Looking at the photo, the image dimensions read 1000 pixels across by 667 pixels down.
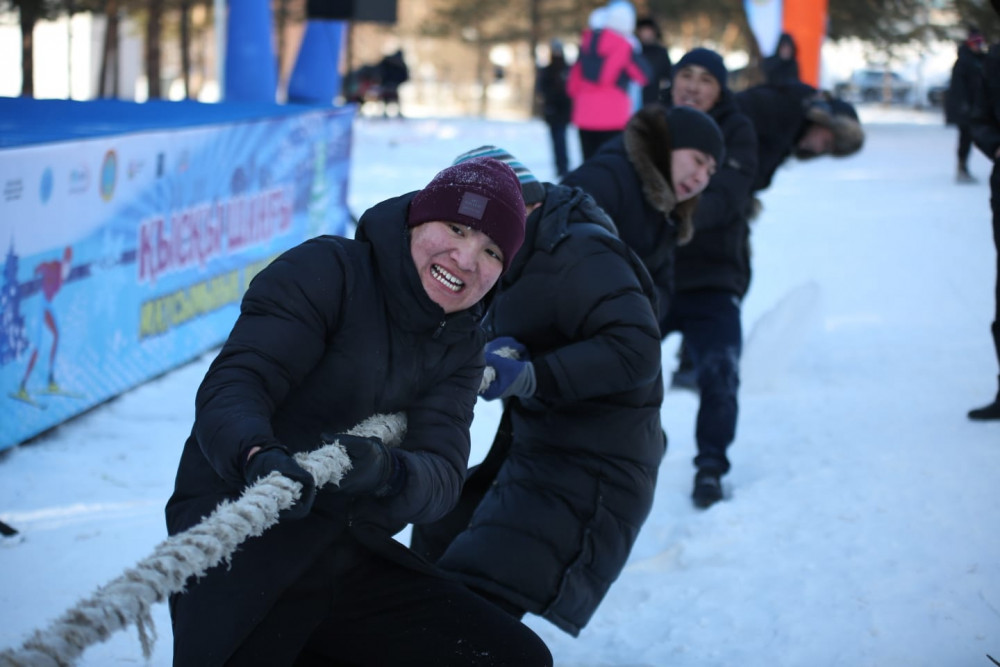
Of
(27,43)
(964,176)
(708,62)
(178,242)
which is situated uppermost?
(27,43)

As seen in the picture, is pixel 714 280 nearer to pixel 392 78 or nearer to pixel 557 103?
Result: pixel 557 103

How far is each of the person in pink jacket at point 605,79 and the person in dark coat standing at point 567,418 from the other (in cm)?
897

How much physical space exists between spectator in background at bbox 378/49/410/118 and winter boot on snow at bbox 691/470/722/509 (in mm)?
21582

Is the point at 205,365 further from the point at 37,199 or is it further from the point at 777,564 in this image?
the point at 777,564

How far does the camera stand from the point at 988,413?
548 cm

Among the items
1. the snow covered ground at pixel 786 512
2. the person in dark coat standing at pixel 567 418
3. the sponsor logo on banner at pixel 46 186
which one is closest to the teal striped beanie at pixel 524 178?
the person in dark coat standing at pixel 567 418

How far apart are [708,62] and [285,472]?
3687 mm

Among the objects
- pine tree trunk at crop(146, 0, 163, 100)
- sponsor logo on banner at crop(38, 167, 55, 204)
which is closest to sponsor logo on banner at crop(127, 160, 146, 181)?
sponsor logo on banner at crop(38, 167, 55, 204)

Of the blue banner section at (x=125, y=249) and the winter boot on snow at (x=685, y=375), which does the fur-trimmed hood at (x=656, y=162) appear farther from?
the winter boot on snow at (x=685, y=375)

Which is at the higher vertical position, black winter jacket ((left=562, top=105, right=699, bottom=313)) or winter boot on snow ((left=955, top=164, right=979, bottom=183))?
black winter jacket ((left=562, top=105, right=699, bottom=313))

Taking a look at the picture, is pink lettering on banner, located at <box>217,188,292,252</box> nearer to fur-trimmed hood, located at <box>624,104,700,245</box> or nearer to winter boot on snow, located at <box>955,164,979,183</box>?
fur-trimmed hood, located at <box>624,104,700,245</box>

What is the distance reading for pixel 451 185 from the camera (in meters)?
2.27

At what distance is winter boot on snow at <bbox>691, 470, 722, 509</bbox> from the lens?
4.69m

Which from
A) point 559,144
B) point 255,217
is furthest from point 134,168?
point 559,144
